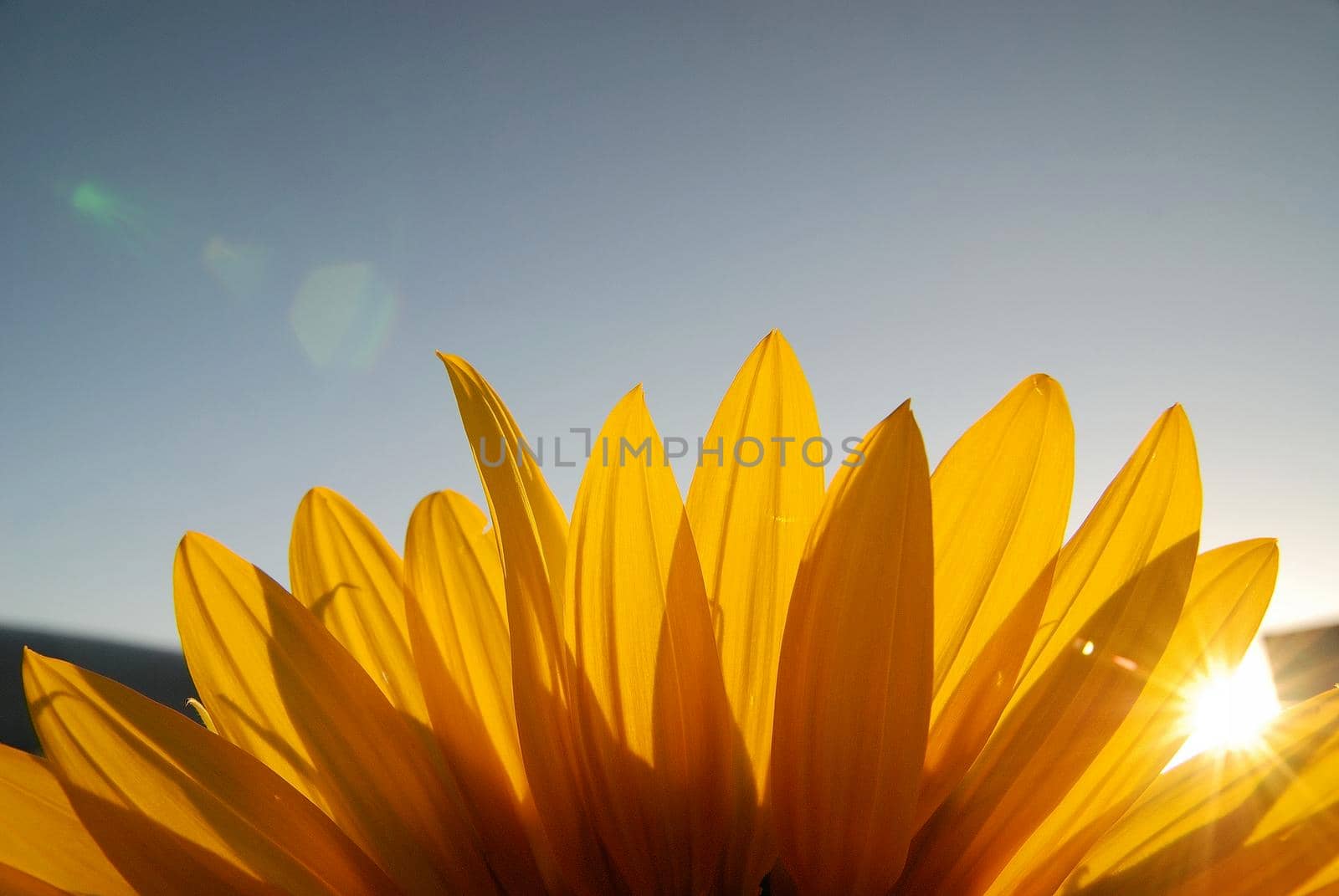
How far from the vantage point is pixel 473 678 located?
1.13ft

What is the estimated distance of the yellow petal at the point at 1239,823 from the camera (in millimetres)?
245

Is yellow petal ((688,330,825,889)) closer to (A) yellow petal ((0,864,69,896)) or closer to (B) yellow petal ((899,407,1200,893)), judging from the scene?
(B) yellow petal ((899,407,1200,893))

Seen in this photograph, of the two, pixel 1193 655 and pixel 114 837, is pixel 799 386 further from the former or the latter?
pixel 114 837

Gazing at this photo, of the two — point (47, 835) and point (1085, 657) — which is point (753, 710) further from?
point (47, 835)

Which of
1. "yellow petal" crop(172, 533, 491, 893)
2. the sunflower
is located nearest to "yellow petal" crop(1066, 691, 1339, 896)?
the sunflower

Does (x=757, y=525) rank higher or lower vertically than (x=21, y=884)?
higher

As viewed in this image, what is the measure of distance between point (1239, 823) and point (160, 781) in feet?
1.14

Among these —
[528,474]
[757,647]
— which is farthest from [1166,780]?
[528,474]

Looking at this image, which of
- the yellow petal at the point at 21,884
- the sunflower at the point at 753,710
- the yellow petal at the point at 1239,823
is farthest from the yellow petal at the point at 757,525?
the yellow petal at the point at 21,884

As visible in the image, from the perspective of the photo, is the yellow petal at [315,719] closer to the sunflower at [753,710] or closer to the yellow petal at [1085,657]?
the sunflower at [753,710]

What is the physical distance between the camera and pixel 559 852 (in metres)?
0.32

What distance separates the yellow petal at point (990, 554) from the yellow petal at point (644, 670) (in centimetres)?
8

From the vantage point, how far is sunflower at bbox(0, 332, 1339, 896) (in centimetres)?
26

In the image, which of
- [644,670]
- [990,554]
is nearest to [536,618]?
[644,670]
